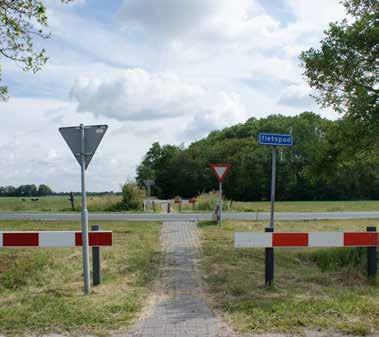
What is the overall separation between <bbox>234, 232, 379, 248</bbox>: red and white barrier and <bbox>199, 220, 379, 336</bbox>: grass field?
66cm

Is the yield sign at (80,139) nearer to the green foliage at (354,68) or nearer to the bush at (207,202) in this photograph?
the green foliage at (354,68)

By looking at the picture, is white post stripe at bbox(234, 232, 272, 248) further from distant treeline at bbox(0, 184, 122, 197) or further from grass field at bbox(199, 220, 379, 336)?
distant treeline at bbox(0, 184, 122, 197)

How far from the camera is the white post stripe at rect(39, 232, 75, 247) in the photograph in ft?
25.7

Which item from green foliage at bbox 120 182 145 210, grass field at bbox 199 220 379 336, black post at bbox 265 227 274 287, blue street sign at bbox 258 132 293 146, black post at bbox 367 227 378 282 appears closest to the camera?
grass field at bbox 199 220 379 336

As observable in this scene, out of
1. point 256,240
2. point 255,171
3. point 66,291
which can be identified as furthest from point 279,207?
point 255,171

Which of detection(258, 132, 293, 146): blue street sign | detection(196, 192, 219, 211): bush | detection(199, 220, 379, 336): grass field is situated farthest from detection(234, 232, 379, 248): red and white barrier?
detection(196, 192, 219, 211): bush

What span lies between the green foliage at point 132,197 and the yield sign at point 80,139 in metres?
24.8

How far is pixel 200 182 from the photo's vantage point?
3511 inches

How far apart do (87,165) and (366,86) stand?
7.26 meters

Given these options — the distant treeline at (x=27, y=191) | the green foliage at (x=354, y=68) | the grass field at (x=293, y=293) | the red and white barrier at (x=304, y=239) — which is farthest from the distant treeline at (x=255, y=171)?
the red and white barrier at (x=304, y=239)

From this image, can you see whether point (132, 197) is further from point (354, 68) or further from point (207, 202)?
point (354, 68)

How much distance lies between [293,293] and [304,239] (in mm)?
911

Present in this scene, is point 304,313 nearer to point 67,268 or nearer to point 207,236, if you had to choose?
point 67,268

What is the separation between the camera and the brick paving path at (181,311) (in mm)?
5695
